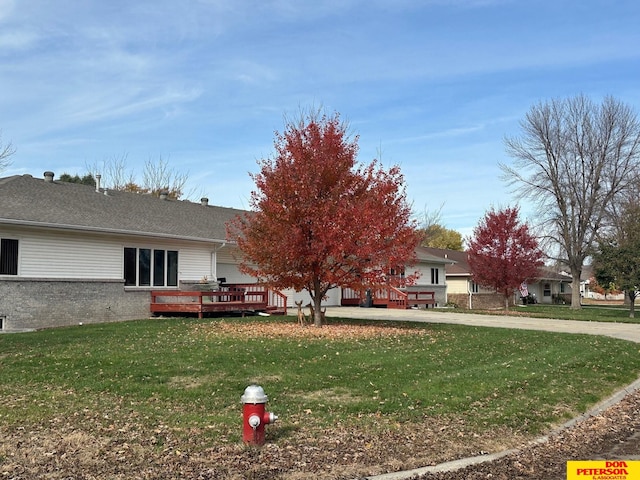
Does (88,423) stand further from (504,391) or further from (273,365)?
(504,391)

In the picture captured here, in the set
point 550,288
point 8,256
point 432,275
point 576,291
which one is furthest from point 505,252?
point 550,288

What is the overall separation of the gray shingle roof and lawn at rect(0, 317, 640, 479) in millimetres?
4760

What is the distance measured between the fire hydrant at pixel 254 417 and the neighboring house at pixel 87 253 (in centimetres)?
1377

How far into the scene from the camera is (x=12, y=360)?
37.9 ft

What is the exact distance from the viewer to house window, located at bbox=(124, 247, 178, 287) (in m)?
21.6

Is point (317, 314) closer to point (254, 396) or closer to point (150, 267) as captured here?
point (150, 267)

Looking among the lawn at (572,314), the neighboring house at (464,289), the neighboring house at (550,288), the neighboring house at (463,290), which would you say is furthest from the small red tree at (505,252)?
the neighboring house at (550,288)

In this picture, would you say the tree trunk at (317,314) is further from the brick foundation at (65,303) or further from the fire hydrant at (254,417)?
the fire hydrant at (254,417)

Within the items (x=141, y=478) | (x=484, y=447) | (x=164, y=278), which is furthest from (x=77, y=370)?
(x=164, y=278)

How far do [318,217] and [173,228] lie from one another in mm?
8982

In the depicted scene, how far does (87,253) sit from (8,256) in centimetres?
264

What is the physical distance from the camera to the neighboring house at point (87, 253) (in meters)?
18.2

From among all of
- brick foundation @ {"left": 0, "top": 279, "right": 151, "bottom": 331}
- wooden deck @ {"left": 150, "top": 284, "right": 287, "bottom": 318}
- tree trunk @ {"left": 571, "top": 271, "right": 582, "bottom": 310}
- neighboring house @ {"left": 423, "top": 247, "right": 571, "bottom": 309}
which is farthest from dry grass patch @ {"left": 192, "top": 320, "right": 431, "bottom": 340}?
tree trunk @ {"left": 571, "top": 271, "right": 582, "bottom": 310}

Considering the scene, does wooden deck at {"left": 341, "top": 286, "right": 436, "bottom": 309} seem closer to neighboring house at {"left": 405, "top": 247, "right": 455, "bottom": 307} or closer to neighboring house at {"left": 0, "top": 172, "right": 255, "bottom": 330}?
neighboring house at {"left": 405, "top": 247, "right": 455, "bottom": 307}
